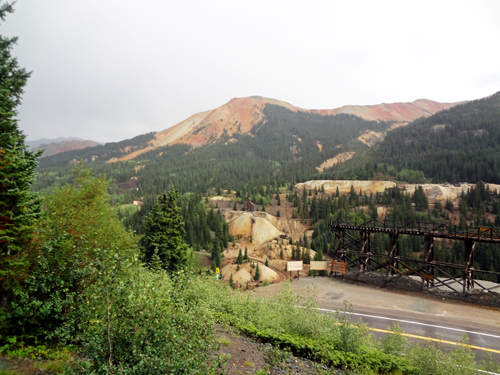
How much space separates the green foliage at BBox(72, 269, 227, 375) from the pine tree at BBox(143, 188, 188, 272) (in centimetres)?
2379

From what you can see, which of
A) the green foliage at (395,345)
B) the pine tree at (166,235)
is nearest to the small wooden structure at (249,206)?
the pine tree at (166,235)

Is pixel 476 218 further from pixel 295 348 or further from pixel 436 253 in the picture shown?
pixel 295 348

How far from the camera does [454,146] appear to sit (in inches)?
5212

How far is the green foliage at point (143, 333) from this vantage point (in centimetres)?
532

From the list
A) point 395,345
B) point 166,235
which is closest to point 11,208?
point 395,345

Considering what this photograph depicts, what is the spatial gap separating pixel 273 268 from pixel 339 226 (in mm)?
26660

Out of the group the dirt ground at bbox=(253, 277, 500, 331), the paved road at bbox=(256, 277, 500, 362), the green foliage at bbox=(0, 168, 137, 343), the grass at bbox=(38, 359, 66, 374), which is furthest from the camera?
the dirt ground at bbox=(253, 277, 500, 331)

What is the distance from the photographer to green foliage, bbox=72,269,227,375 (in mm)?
5324

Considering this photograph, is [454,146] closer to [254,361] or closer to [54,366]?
[254,361]

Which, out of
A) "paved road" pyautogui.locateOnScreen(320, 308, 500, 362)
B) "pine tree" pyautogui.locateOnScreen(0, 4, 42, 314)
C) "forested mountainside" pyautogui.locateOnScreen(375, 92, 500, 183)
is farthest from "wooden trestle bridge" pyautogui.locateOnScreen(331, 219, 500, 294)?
"forested mountainside" pyautogui.locateOnScreen(375, 92, 500, 183)

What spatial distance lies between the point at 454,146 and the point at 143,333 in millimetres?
166069

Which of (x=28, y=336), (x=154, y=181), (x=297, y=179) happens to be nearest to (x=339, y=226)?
(x=28, y=336)

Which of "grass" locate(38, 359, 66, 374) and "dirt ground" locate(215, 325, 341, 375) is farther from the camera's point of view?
"dirt ground" locate(215, 325, 341, 375)

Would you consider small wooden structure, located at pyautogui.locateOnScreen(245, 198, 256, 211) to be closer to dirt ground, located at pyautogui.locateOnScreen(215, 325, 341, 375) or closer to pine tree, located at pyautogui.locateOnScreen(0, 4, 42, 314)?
dirt ground, located at pyautogui.locateOnScreen(215, 325, 341, 375)
